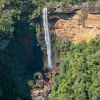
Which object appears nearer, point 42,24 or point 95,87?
point 95,87

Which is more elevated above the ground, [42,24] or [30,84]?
[42,24]

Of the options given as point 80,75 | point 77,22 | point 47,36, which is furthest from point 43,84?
point 77,22

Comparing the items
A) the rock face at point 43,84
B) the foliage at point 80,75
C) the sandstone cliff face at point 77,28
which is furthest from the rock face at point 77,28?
the rock face at point 43,84

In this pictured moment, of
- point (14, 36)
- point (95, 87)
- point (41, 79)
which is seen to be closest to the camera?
point (95, 87)

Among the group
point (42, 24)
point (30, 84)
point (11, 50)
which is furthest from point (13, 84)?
point (42, 24)

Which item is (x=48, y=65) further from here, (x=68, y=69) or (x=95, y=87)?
(x=95, y=87)

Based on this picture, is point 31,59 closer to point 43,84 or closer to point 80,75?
point 43,84
